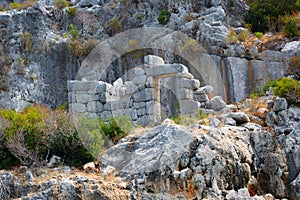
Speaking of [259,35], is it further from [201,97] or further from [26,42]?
[26,42]

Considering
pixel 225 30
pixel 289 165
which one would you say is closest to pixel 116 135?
pixel 289 165

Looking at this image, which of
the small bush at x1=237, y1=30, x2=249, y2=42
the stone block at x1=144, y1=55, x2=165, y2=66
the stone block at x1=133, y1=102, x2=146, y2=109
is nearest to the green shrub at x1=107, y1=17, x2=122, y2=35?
the small bush at x1=237, y1=30, x2=249, y2=42

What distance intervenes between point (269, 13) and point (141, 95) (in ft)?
36.4

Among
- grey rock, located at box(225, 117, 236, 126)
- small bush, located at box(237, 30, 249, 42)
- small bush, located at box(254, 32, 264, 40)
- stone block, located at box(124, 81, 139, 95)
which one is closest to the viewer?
grey rock, located at box(225, 117, 236, 126)

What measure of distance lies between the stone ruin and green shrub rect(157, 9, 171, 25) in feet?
27.7

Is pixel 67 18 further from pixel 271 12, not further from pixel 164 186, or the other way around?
pixel 164 186

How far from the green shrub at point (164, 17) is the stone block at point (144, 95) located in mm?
9546

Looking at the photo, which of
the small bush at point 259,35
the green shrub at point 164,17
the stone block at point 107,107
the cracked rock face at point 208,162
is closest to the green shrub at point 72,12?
the green shrub at point 164,17

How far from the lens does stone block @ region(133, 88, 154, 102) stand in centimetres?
1758

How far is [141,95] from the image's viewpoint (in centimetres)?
1772

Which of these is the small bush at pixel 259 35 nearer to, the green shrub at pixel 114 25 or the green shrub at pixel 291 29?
the green shrub at pixel 291 29

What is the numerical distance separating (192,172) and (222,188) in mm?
697

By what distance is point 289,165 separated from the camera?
12.4 metres

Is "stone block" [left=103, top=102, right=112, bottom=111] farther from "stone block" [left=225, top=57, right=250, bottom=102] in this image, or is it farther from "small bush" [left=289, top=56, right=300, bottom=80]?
"small bush" [left=289, top=56, right=300, bottom=80]
